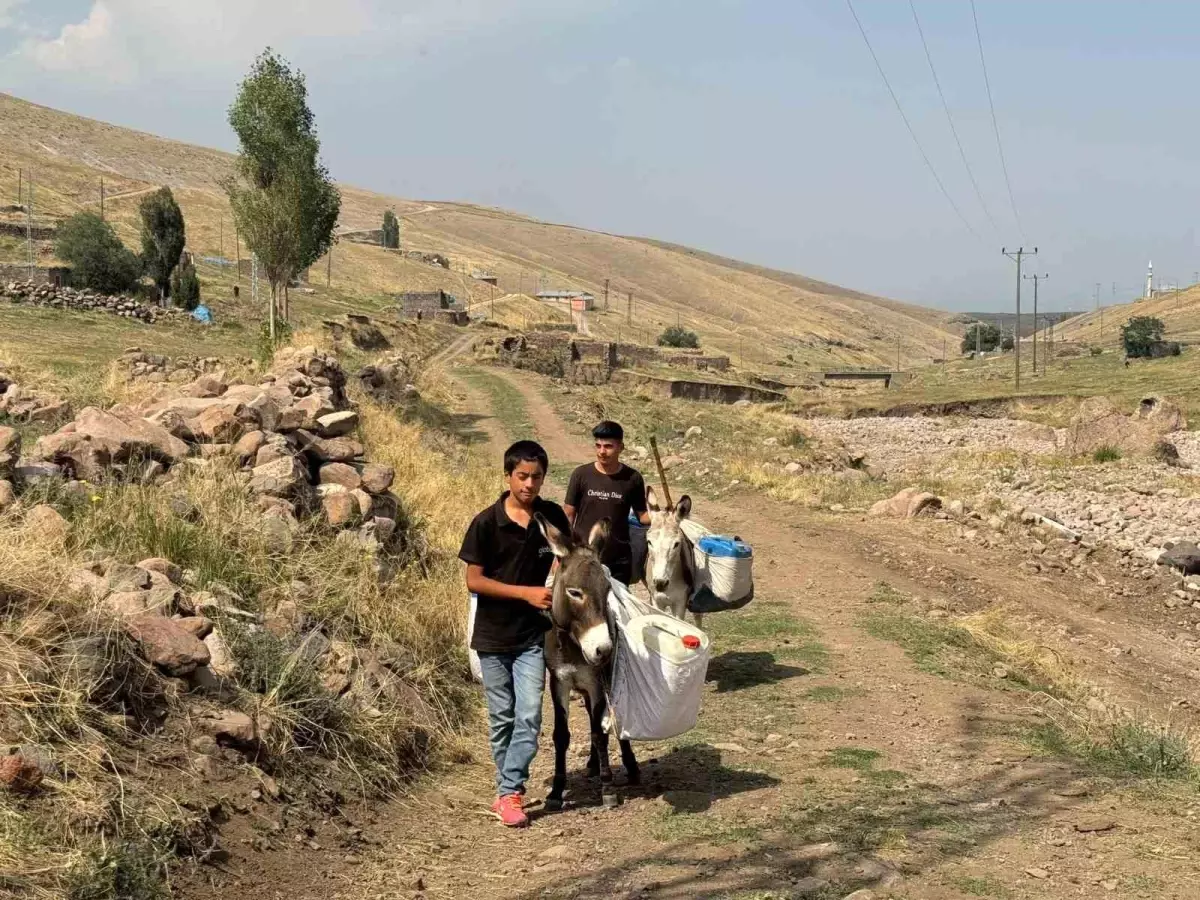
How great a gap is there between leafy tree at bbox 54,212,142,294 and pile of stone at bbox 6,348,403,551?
39614mm

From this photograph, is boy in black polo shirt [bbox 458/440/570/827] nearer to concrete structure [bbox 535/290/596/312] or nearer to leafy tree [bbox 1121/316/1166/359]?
leafy tree [bbox 1121/316/1166/359]

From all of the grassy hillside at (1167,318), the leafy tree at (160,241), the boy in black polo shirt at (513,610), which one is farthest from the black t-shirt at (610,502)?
the grassy hillside at (1167,318)

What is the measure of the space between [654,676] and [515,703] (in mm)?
844

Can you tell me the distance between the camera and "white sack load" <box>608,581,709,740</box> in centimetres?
566

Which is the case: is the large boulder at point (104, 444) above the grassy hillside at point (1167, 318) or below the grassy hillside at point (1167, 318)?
below

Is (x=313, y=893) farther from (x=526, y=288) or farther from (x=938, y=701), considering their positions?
(x=526, y=288)

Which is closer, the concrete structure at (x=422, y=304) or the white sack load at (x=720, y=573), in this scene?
the white sack load at (x=720, y=573)

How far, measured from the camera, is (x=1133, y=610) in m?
15.0

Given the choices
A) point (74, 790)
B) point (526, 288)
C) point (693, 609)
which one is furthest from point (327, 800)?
point (526, 288)

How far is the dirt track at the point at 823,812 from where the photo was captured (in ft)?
16.2

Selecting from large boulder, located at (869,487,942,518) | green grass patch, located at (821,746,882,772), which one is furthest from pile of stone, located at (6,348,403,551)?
large boulder, located at (869,487,942,518)

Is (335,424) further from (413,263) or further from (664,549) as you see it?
(413,263)

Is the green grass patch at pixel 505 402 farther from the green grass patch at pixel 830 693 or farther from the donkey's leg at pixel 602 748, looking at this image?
the donkey's leg at pixel 602 748

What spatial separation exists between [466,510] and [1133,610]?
9.81 m
